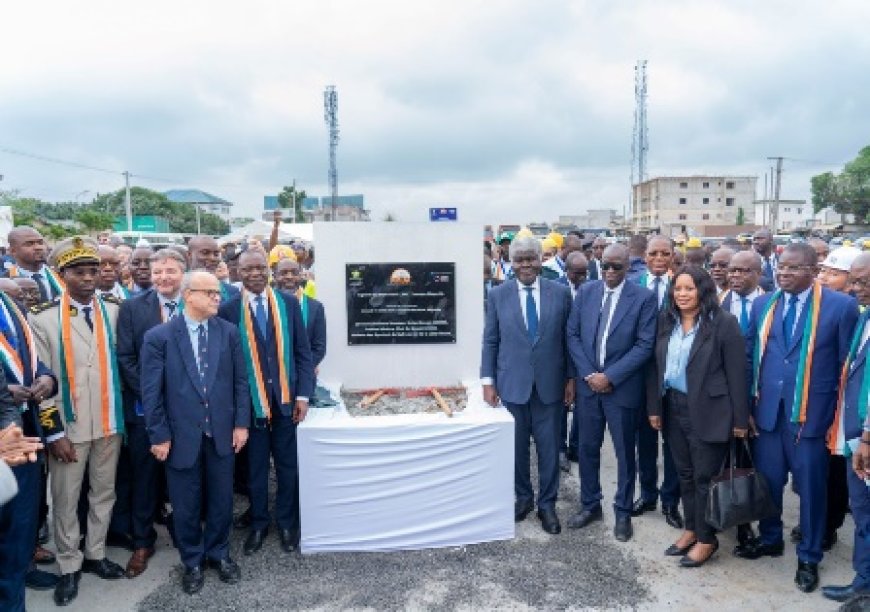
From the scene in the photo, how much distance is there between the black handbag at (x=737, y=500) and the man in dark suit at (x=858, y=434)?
44 cm

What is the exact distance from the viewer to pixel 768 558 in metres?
4.04

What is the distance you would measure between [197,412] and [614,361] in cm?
267

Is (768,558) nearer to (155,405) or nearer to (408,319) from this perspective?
(408,319)

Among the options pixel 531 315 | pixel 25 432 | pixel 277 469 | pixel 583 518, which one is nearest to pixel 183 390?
pixel 25 432

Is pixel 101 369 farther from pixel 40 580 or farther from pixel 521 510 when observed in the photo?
pixel 521 510

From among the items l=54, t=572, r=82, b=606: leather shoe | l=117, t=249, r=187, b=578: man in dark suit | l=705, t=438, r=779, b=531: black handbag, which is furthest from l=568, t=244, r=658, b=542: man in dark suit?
l=54, t=572, r=82, b=606: leather shoe

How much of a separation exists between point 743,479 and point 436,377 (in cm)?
235

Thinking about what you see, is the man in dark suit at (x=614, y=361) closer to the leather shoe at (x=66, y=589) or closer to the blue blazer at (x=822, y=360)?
the blue blazer at (x=822, y=360)

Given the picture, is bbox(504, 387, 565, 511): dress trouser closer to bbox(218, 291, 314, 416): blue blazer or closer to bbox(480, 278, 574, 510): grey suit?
bbox(480, 278, 574, 510): grey suit

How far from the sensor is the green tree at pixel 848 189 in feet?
178

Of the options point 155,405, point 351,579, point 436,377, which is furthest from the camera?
point 436,377

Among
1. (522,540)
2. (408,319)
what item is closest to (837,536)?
(522,540)

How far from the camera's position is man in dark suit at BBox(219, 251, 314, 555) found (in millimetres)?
4031

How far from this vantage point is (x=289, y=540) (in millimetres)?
4172
